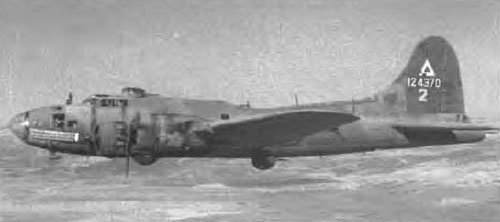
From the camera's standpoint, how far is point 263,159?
18047 millimetres

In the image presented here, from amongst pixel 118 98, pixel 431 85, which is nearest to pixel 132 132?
pixel 118 98

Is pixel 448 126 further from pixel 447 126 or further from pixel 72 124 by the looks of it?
pixel 72 124

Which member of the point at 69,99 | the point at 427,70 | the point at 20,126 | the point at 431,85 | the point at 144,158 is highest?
the point at 427,70

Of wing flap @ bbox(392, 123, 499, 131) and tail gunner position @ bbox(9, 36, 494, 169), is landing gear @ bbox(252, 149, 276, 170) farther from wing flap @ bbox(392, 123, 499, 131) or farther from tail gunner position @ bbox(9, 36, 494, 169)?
wing flap @ bbox(392, 123, 499, 131)

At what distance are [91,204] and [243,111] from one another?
188723 millimetres

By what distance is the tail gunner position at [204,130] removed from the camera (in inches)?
719

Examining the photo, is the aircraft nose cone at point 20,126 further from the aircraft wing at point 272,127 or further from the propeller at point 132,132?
the aircraft wing at point 272,127

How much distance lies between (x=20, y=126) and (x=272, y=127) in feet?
26.6

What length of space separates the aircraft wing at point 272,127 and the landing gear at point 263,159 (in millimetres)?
399

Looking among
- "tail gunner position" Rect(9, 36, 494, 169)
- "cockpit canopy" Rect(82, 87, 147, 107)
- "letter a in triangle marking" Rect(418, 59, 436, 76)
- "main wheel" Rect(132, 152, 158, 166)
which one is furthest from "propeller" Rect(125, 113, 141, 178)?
"letter a in triangle marking" Rect(418, 59, 436, 76)

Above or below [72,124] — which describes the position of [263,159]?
below

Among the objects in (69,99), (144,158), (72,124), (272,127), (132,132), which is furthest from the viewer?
(69,99)

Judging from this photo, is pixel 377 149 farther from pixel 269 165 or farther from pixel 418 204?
pixel 418 204

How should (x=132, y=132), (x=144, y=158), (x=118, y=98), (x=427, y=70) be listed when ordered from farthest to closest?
(x=427, y=70) → (x=118, y=98) → (x=132, y=132) → (x=144, y=158)
